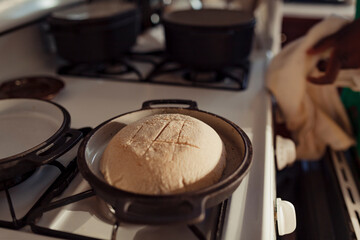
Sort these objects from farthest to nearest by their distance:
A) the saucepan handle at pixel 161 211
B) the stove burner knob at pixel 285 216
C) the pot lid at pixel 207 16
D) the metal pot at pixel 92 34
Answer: the pot lid at pixel 207 16 < the metal pot at pixel 92 34 < the stove burner knob at pixel 285 216 < the saucepan handle at pixel 161 211

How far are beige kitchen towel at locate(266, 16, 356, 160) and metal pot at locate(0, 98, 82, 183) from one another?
0.49m

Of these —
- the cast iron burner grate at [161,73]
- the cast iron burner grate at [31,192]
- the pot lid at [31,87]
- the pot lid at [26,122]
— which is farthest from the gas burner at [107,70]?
the cast iron burner grate at [31,192]

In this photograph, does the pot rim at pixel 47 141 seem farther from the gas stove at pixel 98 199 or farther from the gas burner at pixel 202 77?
the gas burner at pixel 202 77

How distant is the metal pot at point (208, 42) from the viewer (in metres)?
0.74

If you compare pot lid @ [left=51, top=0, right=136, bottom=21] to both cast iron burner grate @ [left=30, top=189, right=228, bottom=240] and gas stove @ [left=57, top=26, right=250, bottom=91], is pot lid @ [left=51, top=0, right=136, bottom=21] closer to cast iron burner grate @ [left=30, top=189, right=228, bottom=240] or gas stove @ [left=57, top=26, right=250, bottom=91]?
gas stove @ [left=57, top=26, right=250, bottom=91]

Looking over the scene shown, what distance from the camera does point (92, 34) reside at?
0.81m

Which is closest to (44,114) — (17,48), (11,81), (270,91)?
(11,81)

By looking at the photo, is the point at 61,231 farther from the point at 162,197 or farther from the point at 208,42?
the point at 208,42

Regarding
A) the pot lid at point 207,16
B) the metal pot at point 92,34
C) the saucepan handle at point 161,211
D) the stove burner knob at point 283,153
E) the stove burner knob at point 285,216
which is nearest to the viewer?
the saucepan handle at point 161,211

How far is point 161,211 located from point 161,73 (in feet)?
1.89

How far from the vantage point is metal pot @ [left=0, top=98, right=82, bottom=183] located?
42cm

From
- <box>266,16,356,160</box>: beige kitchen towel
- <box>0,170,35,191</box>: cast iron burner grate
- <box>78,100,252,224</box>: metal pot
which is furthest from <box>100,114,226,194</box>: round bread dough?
<box>266,16,356,160</box>: beige kitchen towel

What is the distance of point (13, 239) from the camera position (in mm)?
405

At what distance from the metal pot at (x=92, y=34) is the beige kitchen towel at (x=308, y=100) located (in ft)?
1.28
